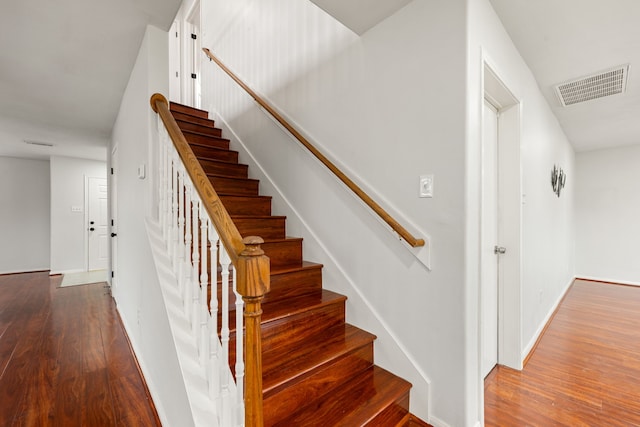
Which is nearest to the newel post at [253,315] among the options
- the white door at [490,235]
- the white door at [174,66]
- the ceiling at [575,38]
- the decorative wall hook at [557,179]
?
the white door at [490,235]

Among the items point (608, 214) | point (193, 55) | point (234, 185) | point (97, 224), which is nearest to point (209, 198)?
point (234, 185)

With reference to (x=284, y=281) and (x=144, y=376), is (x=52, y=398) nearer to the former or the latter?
(x=144, y=376)

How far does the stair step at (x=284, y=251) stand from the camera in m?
2.02

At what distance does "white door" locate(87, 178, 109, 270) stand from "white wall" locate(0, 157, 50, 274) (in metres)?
1.03

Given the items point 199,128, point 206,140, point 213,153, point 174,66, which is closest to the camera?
point 213,153

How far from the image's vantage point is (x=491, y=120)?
6.82 ft

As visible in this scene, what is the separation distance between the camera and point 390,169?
1.67 m

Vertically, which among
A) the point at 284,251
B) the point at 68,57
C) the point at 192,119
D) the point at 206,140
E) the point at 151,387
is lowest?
the point at 151,387

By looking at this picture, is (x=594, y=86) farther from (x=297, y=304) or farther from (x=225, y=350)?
(x=225, y=350)

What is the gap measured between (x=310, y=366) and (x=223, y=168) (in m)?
2.09

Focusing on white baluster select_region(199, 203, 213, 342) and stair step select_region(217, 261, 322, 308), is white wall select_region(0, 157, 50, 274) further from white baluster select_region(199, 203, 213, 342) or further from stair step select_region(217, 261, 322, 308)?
white baluster select_region(199, 203, 213, 342)

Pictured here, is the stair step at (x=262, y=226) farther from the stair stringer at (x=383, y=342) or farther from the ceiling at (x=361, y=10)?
the ceiling at (x=361, y=10)

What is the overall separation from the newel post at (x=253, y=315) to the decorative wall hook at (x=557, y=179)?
381 centimetres

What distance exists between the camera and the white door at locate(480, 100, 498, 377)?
1.98m
